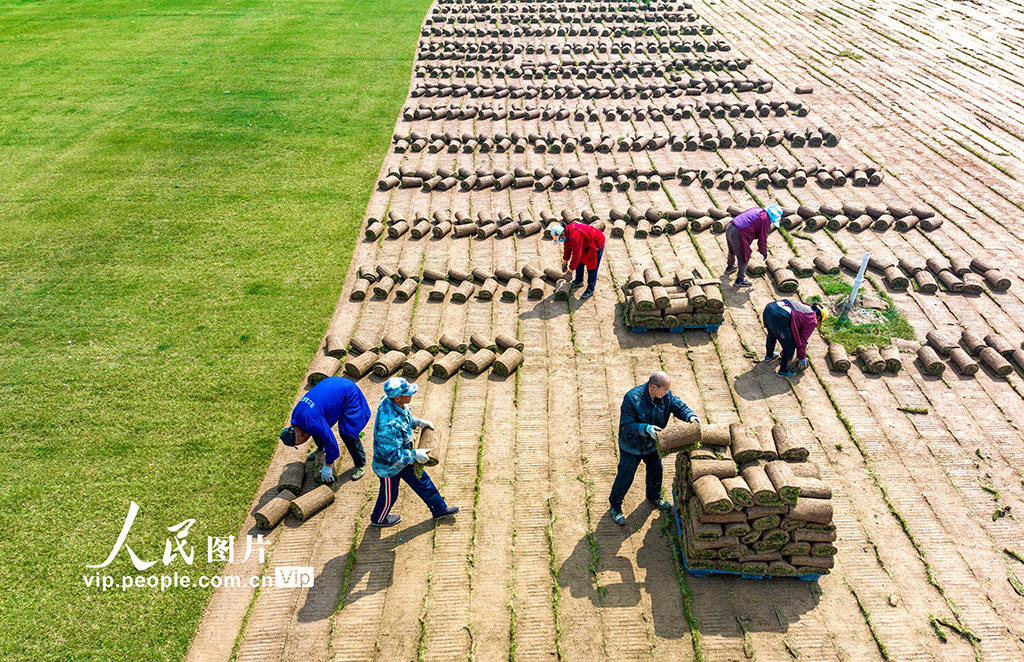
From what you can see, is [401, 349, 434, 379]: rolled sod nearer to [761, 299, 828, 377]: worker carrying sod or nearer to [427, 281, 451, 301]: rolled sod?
[427, 281, 451, 301]: rolled sod

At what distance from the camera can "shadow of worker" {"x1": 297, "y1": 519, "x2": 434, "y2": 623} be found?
898 centimetres

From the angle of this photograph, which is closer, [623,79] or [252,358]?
[252,358]

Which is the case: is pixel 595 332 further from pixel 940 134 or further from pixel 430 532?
pixel 940 134

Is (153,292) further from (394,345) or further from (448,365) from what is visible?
(448,365)

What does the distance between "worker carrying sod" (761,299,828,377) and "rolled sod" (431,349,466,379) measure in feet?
21.5

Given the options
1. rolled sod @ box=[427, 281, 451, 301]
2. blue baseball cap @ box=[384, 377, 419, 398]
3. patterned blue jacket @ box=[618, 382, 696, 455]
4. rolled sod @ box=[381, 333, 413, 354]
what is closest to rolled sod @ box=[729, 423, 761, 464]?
patterned blue jacket @ box=[618, 382, 696, 455]

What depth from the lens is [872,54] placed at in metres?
32.3

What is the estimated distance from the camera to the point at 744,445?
9.05 meters

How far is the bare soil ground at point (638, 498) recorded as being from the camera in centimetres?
852

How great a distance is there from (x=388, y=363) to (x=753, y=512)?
25.6 feet

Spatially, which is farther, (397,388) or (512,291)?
(512,291)

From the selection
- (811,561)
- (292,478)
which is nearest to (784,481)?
(811,561)

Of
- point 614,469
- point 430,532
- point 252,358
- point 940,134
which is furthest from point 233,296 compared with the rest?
point 940,134

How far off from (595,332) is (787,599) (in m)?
7.02
